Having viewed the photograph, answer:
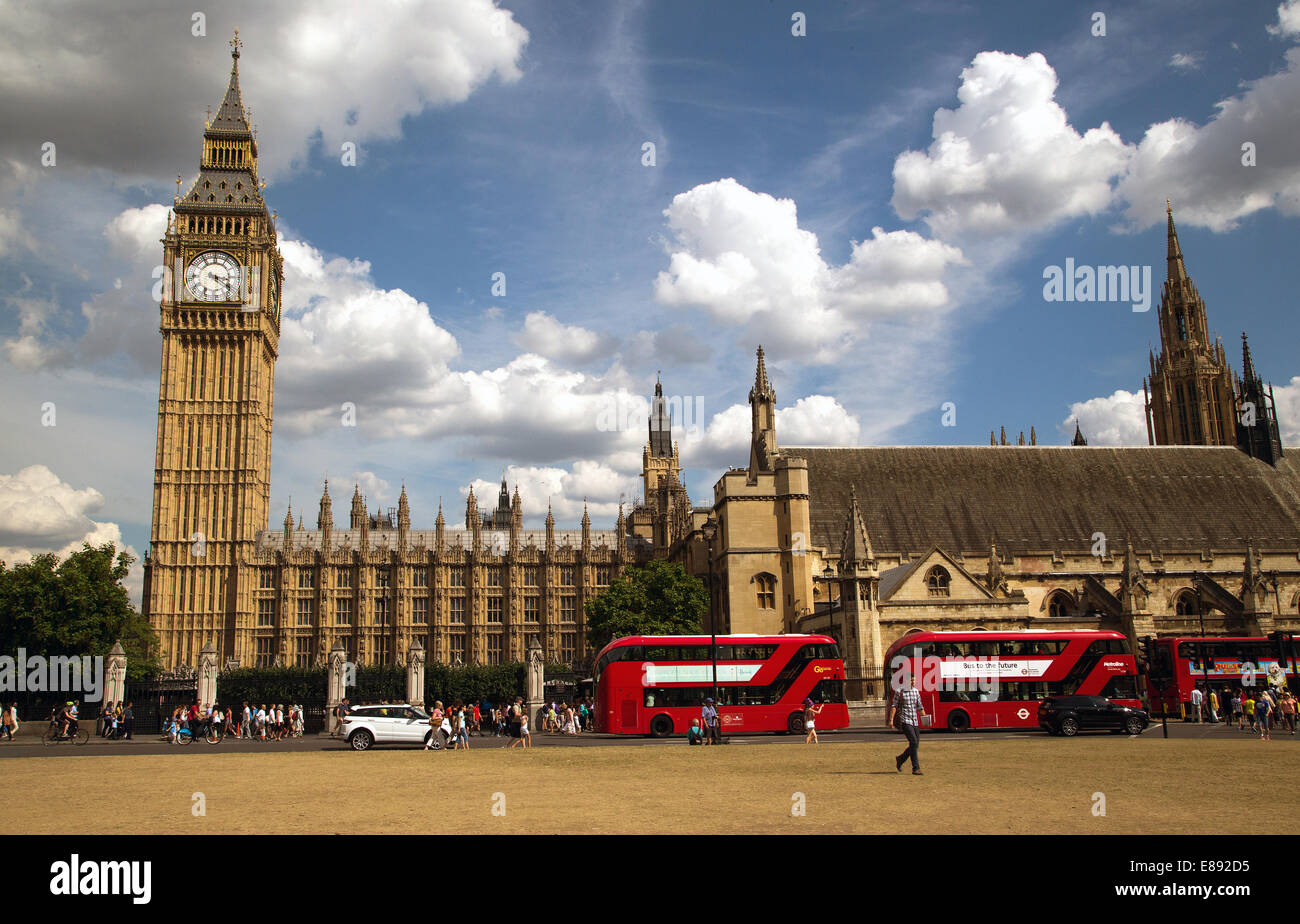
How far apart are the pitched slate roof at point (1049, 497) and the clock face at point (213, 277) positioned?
58298 mm

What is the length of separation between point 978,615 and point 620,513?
168 ft

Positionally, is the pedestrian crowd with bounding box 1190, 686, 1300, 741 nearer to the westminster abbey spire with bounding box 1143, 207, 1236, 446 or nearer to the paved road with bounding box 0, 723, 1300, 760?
the paved road with bounding box 0, 723, 1300, 760

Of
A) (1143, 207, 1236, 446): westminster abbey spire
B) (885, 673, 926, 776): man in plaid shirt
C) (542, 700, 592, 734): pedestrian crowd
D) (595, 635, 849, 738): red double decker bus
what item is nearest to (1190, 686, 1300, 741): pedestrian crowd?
(595, 635, 849, 738): red double decker bus

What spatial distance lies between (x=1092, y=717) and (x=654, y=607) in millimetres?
27666

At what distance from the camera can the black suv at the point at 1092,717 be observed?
2903cm

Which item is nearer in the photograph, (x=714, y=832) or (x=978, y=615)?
(x=714, y=832)
